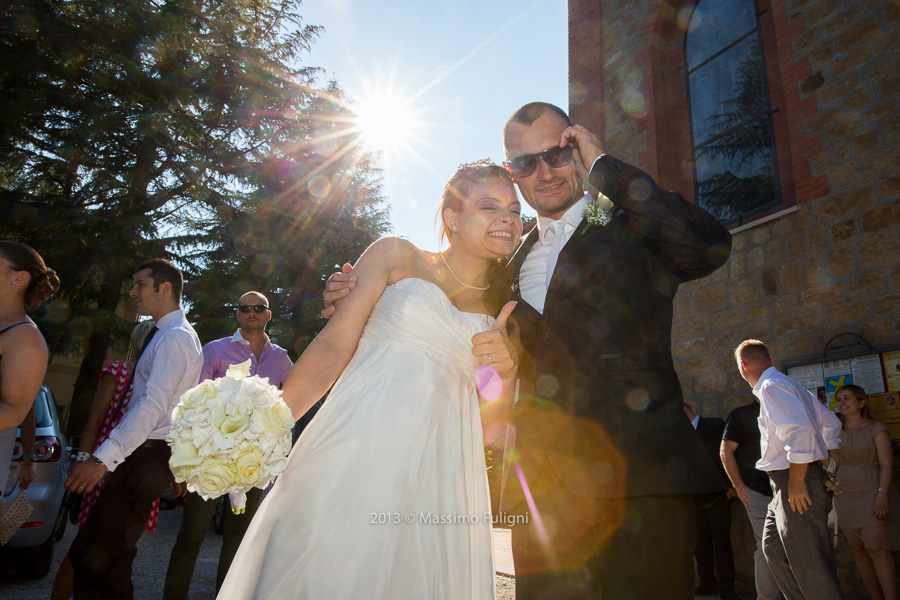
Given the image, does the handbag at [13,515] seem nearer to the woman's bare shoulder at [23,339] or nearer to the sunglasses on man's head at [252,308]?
the woman's bare shoulder at [23,339]

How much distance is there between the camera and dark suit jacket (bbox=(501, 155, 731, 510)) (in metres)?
1.86

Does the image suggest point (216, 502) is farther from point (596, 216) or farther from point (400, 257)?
point (596, 216)

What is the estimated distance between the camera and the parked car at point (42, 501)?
198 inches

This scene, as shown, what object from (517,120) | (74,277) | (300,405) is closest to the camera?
(300,405)

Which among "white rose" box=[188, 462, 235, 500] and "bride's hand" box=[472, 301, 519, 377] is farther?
"bride's hand" box=[472, 301, 519, 377]

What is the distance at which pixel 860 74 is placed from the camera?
591cm

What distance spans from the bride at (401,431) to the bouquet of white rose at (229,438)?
240 mm

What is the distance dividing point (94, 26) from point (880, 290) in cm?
1559

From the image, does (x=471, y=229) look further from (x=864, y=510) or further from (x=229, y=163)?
(x=229, y=163)

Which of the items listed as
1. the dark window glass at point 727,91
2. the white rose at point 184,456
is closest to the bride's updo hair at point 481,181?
the white rose at point 184,456

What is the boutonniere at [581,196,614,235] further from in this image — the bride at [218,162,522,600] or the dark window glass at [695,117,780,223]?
the dark window glass at [695,117,780,223]

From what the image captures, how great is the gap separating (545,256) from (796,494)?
3425 mm

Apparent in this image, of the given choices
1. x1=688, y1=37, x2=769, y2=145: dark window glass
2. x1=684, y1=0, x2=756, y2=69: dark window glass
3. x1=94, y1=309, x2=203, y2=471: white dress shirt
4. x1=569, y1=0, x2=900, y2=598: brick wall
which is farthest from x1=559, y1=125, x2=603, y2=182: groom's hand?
x1=684, y1=0, x2=756, y2=69: dark window glass

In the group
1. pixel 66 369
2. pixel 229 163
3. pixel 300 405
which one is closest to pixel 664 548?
pixel 300 405
